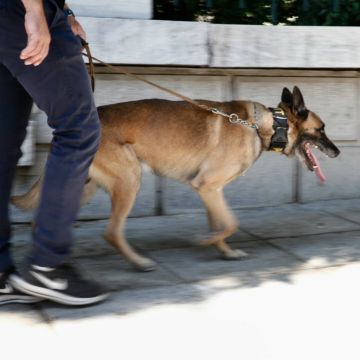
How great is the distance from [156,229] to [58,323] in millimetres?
2021

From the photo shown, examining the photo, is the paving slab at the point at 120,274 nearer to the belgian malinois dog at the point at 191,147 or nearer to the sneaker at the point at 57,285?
the belgian malinois dog at the point at 191,147

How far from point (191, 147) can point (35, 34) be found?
175cm

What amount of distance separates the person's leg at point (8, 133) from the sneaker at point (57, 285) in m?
0.18

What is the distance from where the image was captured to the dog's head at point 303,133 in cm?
453

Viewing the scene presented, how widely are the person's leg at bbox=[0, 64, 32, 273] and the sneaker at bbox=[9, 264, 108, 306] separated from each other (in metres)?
0.18

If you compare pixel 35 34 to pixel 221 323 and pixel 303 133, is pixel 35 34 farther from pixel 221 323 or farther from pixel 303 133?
pixel 303 133

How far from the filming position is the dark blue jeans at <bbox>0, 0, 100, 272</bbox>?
3.00 m

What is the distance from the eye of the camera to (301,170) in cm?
585

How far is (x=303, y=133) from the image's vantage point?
181 inches

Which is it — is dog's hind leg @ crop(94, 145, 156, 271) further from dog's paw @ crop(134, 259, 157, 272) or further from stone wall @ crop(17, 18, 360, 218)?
stone wall @ crop(17, 18, 360, 218)

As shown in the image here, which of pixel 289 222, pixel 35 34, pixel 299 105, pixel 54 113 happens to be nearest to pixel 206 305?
pixel 54 113

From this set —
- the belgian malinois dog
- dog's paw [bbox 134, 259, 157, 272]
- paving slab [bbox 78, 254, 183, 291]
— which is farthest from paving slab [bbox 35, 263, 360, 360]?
the belgian malinois dog

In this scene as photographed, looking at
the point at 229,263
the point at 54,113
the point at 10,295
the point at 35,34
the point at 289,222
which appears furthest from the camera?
the point at 289,222

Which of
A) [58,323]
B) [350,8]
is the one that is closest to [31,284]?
[58,323]
